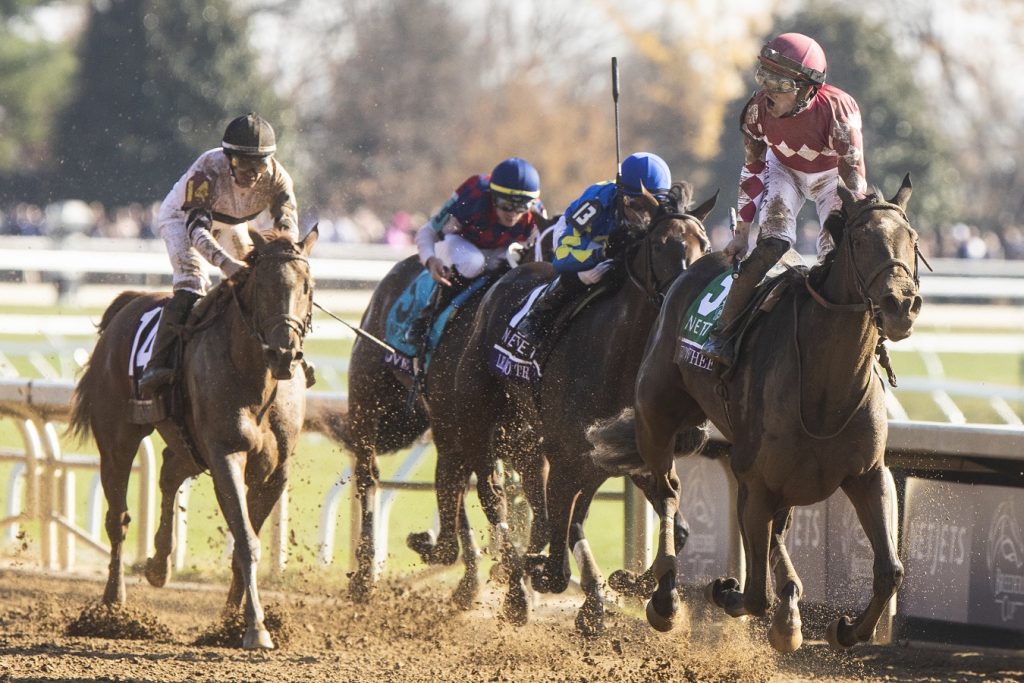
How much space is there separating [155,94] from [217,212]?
2765 cm

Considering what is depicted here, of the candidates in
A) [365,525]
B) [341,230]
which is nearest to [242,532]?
[365,525]

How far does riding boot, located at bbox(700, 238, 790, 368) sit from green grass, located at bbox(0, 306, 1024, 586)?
2.46 meters

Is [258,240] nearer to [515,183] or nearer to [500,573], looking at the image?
[515,183]

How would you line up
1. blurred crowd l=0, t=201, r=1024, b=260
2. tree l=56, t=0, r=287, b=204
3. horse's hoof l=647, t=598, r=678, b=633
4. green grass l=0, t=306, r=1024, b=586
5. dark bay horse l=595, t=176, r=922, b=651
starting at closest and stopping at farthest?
dark bay horse l=595, t=176, r=922, b=651, horse's hoof l=647, t=598, r=678, b=633, green grass l=0, t=306, r=1024, b=586, blurred crowd l=0, t=201, r=1024, b=260, tree l=56, t=0, r=287, b=204

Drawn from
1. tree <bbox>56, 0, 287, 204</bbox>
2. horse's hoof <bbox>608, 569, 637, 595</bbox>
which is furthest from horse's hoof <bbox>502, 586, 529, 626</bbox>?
tree <bbox>56, 0, 287, 204</bbox>

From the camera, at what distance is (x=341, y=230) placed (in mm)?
28344

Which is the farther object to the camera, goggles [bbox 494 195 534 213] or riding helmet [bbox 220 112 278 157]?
goggles [bbox 494 195 534 213]

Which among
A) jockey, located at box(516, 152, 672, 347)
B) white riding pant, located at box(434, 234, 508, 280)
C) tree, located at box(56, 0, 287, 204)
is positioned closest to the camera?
jockey, located at box(516, 152, 672, 347)

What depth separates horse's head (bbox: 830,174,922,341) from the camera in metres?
5.12

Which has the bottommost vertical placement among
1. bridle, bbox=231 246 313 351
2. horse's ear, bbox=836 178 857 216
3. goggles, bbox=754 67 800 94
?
bridle, bbox=231 246 313 351

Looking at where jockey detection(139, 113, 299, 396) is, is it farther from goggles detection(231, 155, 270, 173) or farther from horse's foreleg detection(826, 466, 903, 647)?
horse's foreleg detection(826, 466, 903, 647)

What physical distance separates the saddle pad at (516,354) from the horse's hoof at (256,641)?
5.41 ft

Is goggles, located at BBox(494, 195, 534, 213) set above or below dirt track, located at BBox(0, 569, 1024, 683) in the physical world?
above

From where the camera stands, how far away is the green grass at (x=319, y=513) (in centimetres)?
932
